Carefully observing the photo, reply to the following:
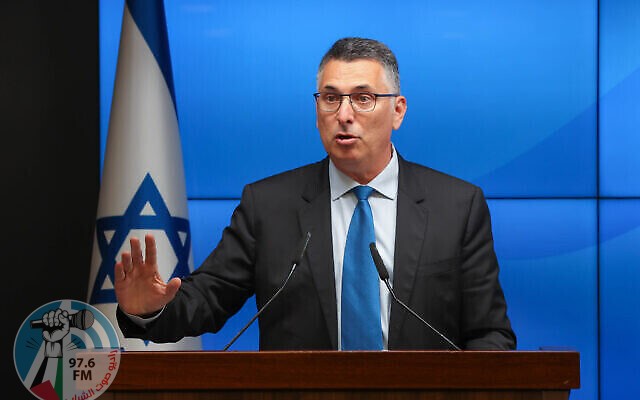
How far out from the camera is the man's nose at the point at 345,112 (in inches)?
92.8

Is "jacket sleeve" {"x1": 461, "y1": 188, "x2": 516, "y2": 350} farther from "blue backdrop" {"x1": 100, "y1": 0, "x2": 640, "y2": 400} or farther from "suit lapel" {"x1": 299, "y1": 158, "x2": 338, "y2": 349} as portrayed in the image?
"blue backdrop" {"x1": 100, "y1": 0, "x2": 640, "y2": 400}

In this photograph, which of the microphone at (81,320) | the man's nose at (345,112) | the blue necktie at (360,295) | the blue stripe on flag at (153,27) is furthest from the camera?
the blue stripe on flag at (153,27)

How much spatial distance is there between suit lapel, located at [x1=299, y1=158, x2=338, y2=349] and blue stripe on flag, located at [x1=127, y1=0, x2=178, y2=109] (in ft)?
3.34

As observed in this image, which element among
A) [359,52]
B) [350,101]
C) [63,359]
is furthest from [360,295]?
[63,359]

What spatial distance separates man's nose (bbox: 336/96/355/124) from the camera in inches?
92.8

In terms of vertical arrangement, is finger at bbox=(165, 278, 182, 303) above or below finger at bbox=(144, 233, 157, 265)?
below

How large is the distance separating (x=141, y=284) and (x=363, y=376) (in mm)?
560

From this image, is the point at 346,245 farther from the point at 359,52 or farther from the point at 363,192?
the point at 359,52

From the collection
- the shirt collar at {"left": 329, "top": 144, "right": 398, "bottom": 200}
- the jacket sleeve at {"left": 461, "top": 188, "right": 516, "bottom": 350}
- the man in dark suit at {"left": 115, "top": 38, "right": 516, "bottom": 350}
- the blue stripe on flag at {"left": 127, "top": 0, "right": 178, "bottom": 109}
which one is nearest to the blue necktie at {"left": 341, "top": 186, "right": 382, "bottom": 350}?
the man in dark suit at {"left": 115, "top": 38, "right": 516, "bottom": 350}

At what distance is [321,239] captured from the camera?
7.62ft

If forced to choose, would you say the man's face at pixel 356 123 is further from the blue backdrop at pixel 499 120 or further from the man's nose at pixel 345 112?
the blue backdrop at pixel 499 120

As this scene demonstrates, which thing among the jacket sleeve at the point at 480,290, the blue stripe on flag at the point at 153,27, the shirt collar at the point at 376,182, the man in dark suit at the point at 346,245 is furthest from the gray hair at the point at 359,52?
the blue stripe on flag at the point at 153,27

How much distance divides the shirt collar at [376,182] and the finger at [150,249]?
77 centimetres

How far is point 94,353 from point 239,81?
2185 mm
